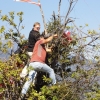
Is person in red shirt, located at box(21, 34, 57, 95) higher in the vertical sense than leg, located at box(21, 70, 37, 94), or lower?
higher

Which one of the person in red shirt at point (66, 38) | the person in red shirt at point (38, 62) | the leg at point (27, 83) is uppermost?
the person in red shirt at point (66, 38)

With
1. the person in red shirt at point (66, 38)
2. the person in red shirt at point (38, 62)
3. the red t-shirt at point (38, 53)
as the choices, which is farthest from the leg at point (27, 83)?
the person in red shirt at point (66, 38)

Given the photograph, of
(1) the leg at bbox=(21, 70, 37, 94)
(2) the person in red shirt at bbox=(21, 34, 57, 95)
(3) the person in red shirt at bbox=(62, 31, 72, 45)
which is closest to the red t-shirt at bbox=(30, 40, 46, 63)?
(2) the person in red shirt at bbox=(21, 34, 57, 95)

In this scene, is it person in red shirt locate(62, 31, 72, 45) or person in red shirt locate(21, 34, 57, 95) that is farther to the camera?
person in red shirt locate(62, 31, 72, 45)

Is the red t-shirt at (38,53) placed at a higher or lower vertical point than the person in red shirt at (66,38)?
lower

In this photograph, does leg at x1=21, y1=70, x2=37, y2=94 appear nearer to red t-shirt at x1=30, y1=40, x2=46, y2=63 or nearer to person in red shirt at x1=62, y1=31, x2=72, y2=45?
red t-shirt at x1=30, y1=40, x2=46, y2=63

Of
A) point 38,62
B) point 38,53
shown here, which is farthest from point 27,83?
point 38,53

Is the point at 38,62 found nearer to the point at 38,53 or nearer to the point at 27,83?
the point at 38,53

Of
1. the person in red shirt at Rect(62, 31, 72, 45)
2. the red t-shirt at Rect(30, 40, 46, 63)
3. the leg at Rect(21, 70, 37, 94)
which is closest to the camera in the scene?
the leg at Rect(21, 70, 37, 94)

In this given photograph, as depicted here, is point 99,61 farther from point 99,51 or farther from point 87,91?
point 87,91

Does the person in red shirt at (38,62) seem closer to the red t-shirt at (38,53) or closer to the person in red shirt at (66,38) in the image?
the red t-shirt at (38,53)

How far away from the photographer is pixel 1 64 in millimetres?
7164

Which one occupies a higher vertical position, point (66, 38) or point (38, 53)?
point (66, 38)

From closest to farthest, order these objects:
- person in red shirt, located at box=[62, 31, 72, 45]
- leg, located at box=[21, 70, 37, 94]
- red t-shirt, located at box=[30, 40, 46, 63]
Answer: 1. leg, located at box=[21, 70, 37, 94]
2. red t-shirt, located at box=[30, 40, 46, 63]
3. person in red shirt, located at box=[62, 31, 72, 45]
